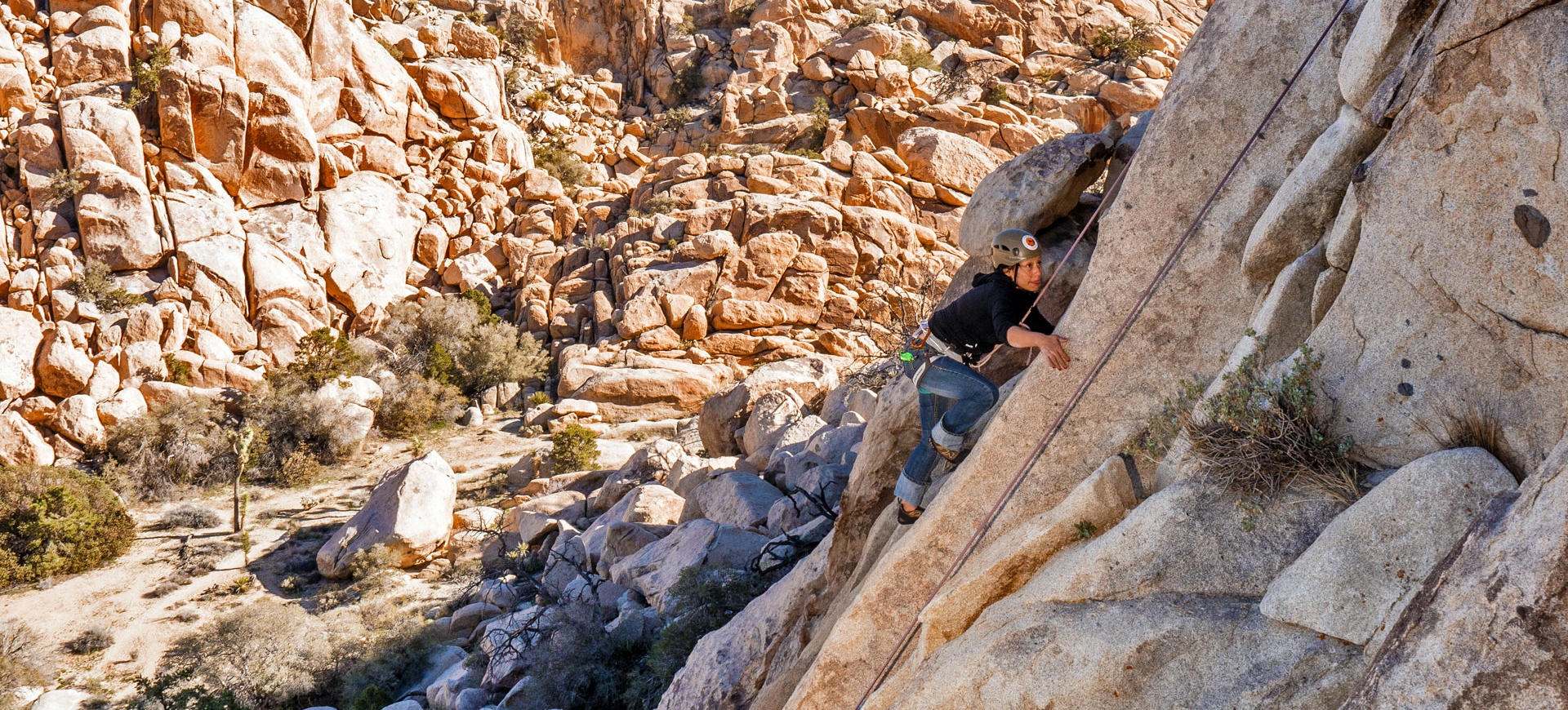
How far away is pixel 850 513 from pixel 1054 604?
3.00 m

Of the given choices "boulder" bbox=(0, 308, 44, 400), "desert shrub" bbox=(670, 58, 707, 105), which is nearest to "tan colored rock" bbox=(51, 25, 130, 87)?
"boulder" bbox=(0, 308, 44, 400)

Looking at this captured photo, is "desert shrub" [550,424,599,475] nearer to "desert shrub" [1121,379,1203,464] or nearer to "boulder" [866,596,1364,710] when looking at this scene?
"boulder" [866,596,1364,710]

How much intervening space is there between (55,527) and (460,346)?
33.2ft

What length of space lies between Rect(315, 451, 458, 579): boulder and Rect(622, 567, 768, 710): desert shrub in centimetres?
770

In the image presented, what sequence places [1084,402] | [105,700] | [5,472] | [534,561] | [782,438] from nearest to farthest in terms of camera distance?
1. [1084,402]
2. [105,700]
3. [534,561]
4. [782,438]
5. [5,472]

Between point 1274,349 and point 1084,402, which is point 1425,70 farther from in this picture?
point 1084,402

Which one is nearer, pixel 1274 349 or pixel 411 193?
pixel 1274 349

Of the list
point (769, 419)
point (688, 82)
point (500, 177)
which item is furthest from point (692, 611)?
point (688, 82)

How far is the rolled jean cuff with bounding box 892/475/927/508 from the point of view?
215 inches

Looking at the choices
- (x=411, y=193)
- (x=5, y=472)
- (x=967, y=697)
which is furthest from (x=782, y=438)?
(x=411, y=193)

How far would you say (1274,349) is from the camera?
373 centimetres

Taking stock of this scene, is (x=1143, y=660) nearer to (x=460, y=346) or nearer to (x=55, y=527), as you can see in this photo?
(x=55, y=527)

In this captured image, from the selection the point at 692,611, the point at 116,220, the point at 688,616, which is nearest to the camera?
the point at 688,616

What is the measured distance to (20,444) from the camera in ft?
58.2
